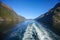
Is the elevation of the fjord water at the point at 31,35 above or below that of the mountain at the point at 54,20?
below

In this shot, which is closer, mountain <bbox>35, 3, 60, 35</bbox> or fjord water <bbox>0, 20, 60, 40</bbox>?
fjord water <bbox>0, 20, 60, 40</bbox>

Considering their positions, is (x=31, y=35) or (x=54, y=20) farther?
(x=54, y=20)

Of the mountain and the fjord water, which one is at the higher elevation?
the mountain

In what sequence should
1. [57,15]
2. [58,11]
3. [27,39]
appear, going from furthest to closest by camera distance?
1. [58,11]
2. [57,15]
3. [27,39]

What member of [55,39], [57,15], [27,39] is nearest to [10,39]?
[27,39]

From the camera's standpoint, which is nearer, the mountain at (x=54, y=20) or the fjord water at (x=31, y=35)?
the fjord water at (x=31, y=35)

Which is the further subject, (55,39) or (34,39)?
(55,39)

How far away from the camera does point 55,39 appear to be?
22.1m

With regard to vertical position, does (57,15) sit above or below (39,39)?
above

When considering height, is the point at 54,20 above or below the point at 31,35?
above

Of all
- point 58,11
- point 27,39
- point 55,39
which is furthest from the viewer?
point 58,11

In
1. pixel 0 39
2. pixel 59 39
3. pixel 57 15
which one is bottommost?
pixel 59 39

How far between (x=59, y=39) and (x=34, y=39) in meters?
5.82

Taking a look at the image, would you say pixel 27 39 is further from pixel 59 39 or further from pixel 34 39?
pixel 59 39
